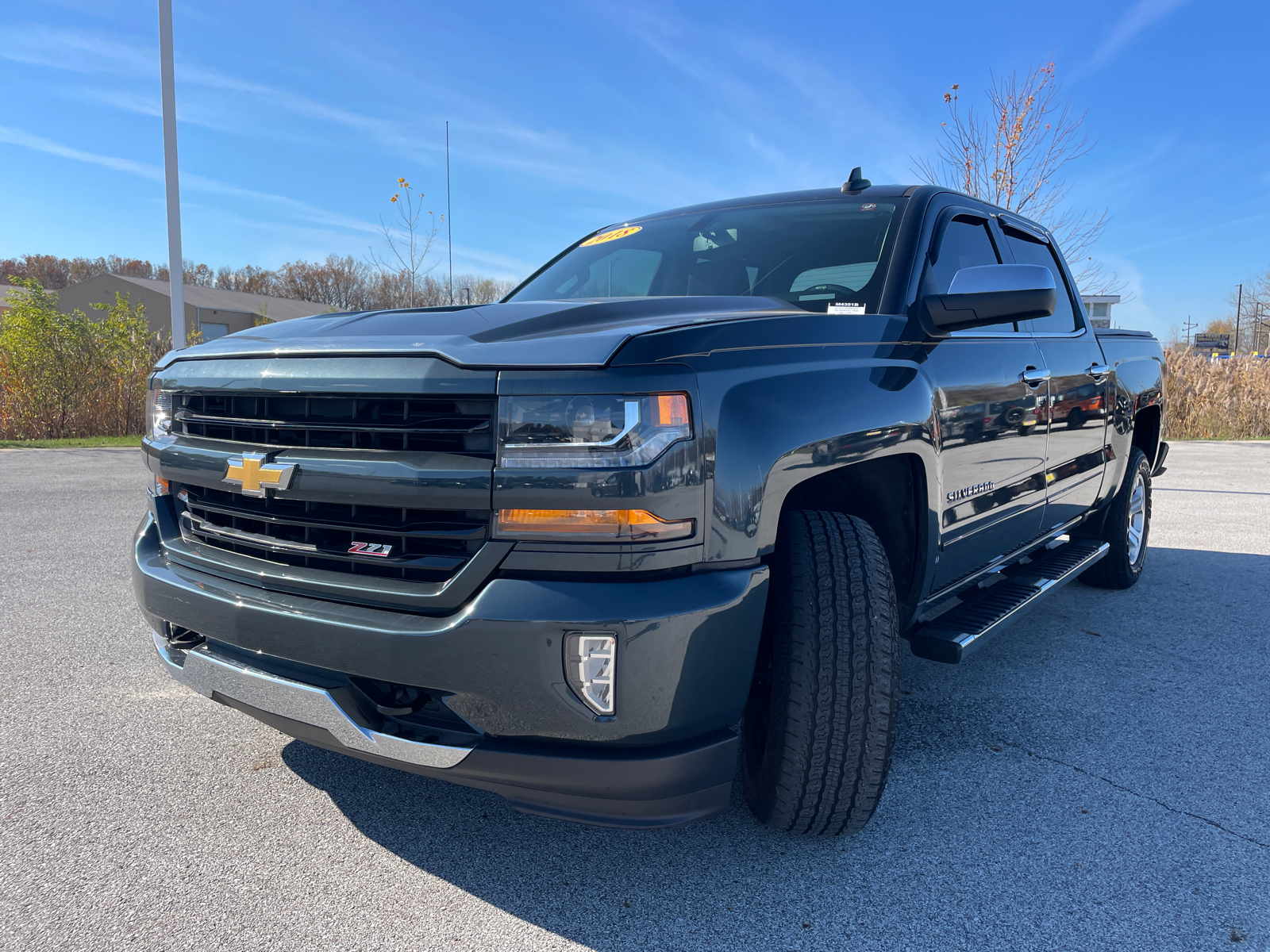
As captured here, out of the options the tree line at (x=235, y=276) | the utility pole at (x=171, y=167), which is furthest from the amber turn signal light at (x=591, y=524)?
the tree line at (x=235, y=276)

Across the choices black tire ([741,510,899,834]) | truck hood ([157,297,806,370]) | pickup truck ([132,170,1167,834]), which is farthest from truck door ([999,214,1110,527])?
black tire ([741,510,899,834])

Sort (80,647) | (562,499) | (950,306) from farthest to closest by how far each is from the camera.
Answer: (80,647), (950,306), (562,499)

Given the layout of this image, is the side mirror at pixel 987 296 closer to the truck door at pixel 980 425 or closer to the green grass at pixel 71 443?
the truck door at pixel 980 425

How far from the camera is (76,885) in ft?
6.21

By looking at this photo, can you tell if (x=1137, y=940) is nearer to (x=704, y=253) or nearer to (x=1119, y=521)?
(x=704, y=253)

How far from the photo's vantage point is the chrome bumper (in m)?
1.68

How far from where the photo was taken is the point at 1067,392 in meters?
3.42

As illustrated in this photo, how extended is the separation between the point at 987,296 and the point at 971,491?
0.61m

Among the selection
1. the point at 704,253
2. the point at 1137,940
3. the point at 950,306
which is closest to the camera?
the point at 1137,940

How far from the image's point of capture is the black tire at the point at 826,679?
1890 millimetres

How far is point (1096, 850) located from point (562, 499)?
1642mm

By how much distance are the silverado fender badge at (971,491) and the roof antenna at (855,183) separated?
1.17 m

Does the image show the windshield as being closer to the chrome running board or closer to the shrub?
the chrome running board

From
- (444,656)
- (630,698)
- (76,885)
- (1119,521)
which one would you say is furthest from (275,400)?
(1119,521)
